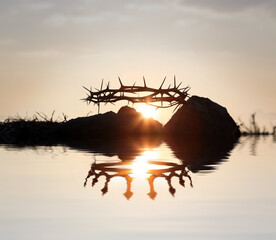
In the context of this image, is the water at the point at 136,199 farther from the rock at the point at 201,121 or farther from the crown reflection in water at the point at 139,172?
the rock at the point at 201,121

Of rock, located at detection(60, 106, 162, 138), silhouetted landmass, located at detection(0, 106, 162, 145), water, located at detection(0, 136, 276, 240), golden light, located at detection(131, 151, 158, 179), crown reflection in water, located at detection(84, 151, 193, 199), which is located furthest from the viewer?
rock, located at detection(60, 106, 162, 138)

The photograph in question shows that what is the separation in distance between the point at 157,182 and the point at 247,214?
8.15 feet

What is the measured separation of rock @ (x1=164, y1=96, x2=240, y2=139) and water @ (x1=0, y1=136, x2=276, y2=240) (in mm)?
12912

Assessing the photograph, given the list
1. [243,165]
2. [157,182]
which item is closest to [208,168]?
[243,165]

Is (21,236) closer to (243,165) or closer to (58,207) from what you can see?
(58,207)

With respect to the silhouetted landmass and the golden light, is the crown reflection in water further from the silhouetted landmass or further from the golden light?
the silhouetted landmass

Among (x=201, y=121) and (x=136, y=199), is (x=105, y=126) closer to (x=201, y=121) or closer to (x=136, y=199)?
(x=201, y=121)

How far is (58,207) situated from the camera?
6316 mm

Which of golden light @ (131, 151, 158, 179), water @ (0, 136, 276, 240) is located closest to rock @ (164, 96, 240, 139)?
golden light @ (131, 151, 158, 179)

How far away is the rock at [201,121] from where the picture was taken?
25.0 m

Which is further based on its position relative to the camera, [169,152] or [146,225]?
[169,152]

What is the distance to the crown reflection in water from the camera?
26.1ft

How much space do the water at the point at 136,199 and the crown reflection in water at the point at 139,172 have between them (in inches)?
0.6

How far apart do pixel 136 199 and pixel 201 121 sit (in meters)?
18.6
